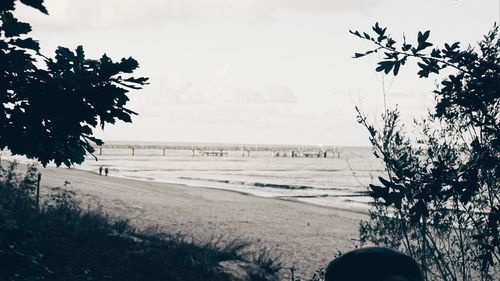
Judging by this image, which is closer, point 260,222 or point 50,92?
point 50,92

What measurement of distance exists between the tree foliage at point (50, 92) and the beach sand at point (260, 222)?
33.5 feet

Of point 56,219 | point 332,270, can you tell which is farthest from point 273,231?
point 332,270

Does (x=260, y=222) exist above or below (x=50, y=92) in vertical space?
below

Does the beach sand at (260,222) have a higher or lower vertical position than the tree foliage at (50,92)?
lower

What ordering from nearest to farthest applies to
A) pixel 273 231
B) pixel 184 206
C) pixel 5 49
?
pixel 5 49
pixel 273 231
pixel 184 206

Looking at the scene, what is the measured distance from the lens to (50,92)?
3924 millimetres

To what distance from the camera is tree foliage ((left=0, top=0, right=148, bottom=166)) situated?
12.9 ft

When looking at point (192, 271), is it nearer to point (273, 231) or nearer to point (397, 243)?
point (397, 243)

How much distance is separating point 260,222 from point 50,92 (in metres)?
20.2

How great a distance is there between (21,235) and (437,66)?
6783 mm

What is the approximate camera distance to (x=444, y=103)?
4.40 meters

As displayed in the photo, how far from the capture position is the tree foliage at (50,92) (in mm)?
3945

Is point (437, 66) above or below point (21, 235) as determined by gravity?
above

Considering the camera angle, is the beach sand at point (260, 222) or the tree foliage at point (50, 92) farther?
the beach sand at point (260, 222)
